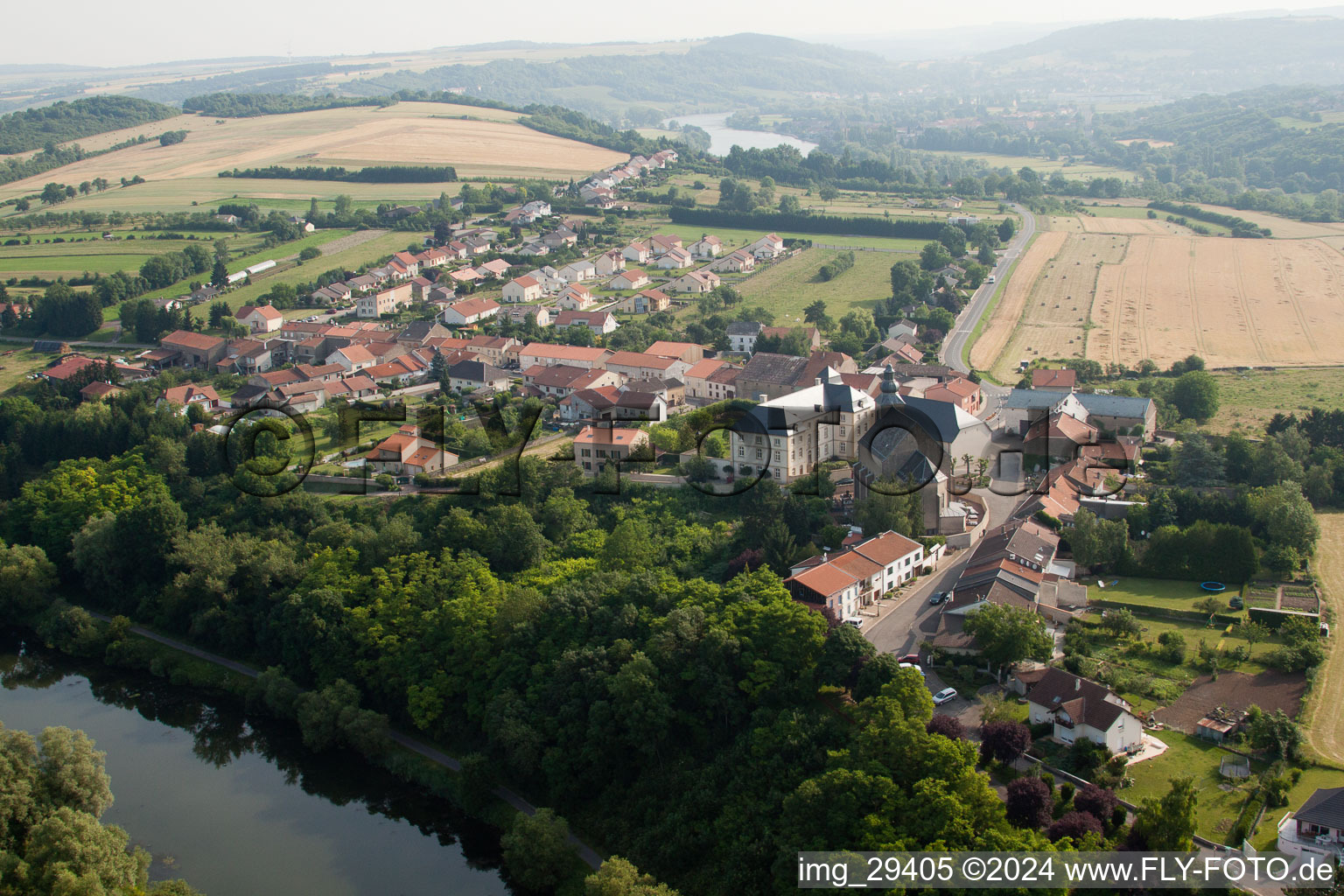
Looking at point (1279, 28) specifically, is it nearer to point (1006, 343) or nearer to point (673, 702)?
point (1006, 343)

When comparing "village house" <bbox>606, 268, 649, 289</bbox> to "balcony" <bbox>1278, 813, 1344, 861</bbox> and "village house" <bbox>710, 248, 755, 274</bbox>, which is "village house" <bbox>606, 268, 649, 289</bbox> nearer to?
"village house" <bbox>710, 248, 755, 274</bbox>

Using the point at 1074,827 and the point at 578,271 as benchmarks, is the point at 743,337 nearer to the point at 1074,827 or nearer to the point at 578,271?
the point at 578,271

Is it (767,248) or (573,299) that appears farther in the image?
(767,248)

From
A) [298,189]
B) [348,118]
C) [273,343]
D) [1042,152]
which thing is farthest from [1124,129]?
[273,343]

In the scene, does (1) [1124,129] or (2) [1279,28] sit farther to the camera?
(2) [1279,28]

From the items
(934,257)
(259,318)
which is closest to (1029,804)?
(259,318)

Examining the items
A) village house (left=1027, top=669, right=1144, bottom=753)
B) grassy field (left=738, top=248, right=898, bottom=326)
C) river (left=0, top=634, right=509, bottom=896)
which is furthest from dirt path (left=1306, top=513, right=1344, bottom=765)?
grassy field (left=738, top=248, right=898, bottom=326)

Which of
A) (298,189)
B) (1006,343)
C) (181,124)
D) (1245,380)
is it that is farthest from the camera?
(181,124)
